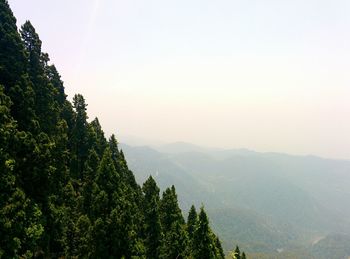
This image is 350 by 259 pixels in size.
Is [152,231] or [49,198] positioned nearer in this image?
[49,198]

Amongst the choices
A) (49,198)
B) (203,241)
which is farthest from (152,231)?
(49,198)

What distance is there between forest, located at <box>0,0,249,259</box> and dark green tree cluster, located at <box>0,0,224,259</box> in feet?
0.24

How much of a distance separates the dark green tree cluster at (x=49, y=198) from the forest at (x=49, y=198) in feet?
0.24

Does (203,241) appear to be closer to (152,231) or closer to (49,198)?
(152,231)

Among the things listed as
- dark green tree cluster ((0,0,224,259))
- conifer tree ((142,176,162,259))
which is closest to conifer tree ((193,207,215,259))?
dark green tree cluster ((0,0,224,259))

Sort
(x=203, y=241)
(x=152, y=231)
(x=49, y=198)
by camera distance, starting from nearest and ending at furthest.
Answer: (x=49, y=198) < (x=203, y=241) < (x=152, y=231)

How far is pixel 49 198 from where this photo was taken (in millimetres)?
33812

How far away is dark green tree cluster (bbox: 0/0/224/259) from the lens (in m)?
26.2

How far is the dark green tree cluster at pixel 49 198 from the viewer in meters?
26.2

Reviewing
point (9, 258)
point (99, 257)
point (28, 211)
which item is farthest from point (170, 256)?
point (9, 258)

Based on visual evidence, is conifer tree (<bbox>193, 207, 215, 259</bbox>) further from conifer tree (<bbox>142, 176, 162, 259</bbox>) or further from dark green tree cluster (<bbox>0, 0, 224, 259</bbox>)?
conifer tree (<bbox>142, 176, 162, 259</bbox>)

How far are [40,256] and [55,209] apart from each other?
4.58 m

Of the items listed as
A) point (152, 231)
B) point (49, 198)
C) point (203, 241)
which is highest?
point (49, 198)

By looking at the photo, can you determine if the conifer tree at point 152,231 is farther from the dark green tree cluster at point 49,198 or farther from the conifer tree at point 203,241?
the conifer tree at point 203,241
